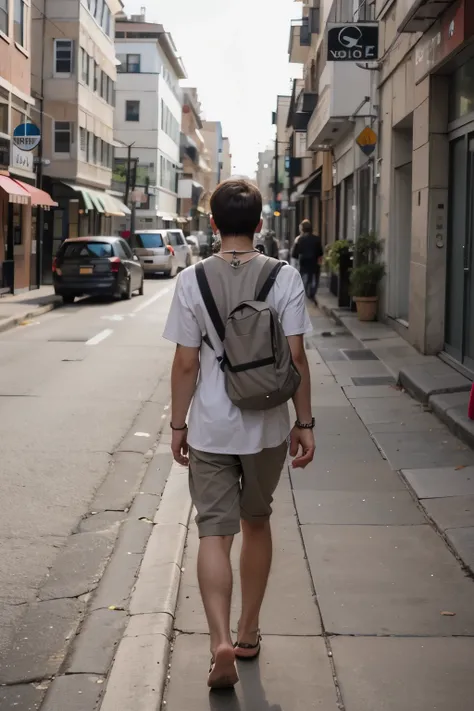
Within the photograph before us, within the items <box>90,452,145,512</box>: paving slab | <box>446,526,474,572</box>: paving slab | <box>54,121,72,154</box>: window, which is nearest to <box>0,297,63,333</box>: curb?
<box>90,452,145,512</box>: paving slab

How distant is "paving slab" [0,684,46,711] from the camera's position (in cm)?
373

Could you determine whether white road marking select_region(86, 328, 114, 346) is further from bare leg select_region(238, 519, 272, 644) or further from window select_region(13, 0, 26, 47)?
window select_region(13, 0, 26, 47)

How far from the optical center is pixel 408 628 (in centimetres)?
437

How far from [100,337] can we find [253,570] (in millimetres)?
13564

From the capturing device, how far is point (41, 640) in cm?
440

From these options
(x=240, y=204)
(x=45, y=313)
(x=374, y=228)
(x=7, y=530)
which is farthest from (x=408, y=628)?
(x=45, y=313)

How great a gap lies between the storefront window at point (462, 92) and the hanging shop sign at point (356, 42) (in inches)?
199

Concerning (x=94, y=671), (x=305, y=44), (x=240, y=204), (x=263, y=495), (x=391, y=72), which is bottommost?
(x=94, y=671)

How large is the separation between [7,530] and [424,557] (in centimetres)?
243

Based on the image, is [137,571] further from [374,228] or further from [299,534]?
[374,228]

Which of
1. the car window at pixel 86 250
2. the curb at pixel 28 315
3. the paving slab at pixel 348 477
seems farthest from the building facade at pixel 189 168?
the paving slab at pixel 348 477

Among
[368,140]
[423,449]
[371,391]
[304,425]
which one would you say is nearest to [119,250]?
[368,140]

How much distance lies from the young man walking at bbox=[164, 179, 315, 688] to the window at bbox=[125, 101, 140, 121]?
223ft

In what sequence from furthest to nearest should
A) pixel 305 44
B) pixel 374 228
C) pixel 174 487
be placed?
pixel 305 44
pixel 374 228
pixel 174 487
